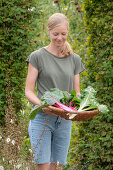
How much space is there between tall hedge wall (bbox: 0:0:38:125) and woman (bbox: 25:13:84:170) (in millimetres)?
1591

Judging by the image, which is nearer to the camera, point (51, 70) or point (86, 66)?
point (51, 70)

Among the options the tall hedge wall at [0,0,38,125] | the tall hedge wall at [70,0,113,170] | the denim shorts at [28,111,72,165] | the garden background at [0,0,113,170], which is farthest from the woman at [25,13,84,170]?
the tall hedge wall at [0,0,38,125]

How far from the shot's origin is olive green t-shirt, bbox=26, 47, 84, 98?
8.38ft

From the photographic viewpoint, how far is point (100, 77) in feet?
11.7

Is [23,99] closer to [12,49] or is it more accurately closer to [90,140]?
[12,49]

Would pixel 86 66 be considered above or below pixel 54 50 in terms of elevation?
below

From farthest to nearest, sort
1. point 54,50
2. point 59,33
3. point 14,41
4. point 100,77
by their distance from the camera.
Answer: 1. point 14,41
2. point 100,77
3. point 54,50
4. point 59,33

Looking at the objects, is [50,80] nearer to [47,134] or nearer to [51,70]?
[51,70]

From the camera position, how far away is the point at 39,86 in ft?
8.59

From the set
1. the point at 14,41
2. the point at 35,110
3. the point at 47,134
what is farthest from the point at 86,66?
the point at 35,110

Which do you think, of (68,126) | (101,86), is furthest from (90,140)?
(68,126)

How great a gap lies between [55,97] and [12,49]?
6.99ft

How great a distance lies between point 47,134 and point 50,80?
0.48 m

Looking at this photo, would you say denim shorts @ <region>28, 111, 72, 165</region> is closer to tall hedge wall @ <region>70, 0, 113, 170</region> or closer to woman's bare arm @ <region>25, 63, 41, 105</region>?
woman's bare arm @ <region>25, 63, 41, 105</region>
